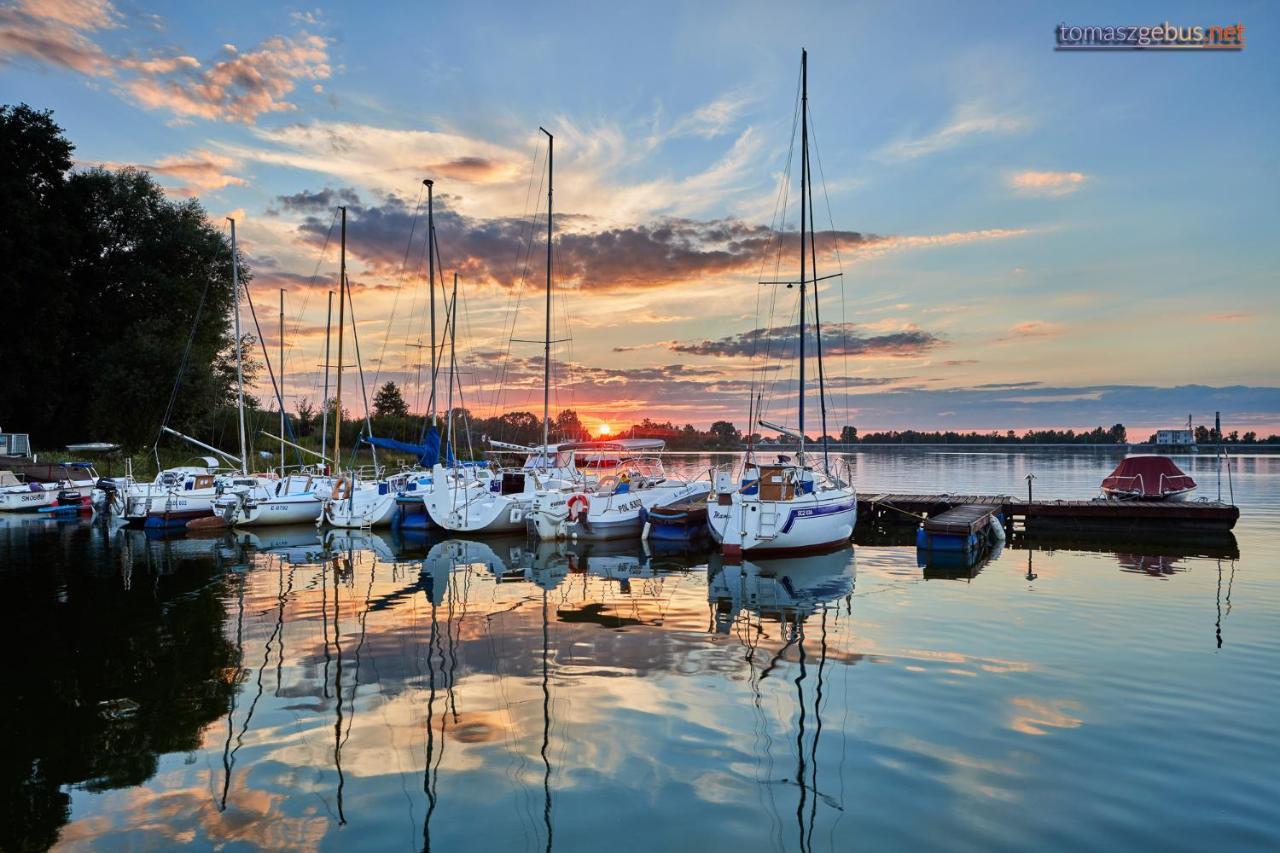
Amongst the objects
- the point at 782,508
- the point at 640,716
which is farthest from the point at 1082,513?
the point at 640,716

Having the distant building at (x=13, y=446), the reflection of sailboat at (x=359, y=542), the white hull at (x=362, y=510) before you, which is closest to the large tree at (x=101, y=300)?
the distant building at (x=13, y=446)

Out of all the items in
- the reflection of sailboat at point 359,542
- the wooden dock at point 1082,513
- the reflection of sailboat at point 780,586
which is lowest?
the reflection of sailboat at point 359,542

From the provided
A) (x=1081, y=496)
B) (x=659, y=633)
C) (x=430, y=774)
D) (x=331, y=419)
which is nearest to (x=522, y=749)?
(x=430, y=774)

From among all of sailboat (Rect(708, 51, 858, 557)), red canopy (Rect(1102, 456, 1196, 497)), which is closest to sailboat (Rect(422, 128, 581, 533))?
sailboat (Rect(708, 51, 858, 557))

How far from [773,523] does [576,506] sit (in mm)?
8103

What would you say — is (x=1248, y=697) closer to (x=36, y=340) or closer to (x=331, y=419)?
(x=36, y=340)

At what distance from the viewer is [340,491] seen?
31.3m

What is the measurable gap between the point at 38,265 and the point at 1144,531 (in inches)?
2401

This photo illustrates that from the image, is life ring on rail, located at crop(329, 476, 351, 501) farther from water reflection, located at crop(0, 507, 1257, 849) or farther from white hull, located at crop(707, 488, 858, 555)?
white hull, located at crop(707, 488, 858, 555)

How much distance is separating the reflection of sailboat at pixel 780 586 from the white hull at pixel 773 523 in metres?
0.51

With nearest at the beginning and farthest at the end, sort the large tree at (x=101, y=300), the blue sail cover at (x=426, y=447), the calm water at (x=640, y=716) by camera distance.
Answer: the calm water at (x=640, y=716)
the blue sail cover at (x=426, y=447)
the large tree at (x=101, y=300)

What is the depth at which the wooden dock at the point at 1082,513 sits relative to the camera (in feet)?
94.9

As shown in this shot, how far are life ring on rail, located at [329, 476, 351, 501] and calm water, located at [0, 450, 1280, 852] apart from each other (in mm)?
12350

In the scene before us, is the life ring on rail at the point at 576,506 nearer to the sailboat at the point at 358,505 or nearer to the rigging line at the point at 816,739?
the sailboat at the point at 358,505
